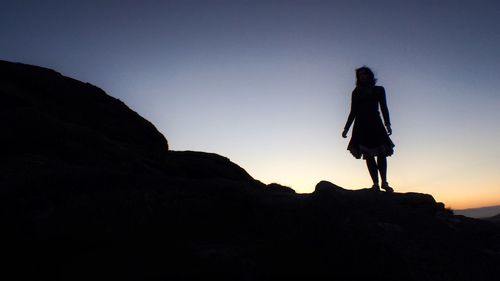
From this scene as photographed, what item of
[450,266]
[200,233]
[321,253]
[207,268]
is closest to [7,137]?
[200,233]

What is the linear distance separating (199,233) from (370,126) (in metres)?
6.67

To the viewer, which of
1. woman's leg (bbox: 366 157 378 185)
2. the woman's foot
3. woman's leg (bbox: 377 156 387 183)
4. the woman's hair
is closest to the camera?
the woman's foot

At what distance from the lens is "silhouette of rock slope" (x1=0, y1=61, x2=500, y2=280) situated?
4.45 metres

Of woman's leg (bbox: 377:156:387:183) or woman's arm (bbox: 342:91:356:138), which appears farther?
woman's arm (bbox: 342:91:356:138)

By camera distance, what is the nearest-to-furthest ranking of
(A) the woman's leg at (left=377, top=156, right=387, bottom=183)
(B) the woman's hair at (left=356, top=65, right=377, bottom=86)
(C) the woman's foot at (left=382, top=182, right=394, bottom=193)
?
(C) the woman's foot at (left=382, top=182, right=394, bottom=193), (A) the woman's leg at (left=377, top=156, right=387, bottom=183), (B) the woman's hair at (left=356, top=65, right=377, bottom=86)

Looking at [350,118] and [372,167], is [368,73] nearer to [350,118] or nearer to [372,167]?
[350,118]

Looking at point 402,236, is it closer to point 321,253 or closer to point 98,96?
point 321,253

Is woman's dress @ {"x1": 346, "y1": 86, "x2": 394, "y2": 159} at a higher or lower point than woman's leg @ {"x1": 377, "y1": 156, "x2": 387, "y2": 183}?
higher

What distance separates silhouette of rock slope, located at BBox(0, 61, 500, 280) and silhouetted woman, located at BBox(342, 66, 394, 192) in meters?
3.03

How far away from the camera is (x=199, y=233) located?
5.19 meters

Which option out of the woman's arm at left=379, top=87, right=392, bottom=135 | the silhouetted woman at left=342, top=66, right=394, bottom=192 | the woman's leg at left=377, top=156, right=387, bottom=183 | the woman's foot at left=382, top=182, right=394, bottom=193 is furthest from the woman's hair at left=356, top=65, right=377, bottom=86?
the woman's foot at left=382, top=182, right=394, bottom=193

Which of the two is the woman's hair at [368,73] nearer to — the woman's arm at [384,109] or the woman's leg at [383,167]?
the woman's arm at [384,109]

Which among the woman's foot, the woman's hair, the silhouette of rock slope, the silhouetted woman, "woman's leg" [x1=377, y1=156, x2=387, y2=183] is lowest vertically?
the silhouette of rock slope

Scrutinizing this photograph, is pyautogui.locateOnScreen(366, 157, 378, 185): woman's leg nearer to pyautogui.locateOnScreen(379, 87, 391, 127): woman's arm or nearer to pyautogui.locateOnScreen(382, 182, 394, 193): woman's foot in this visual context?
pyautogui.locateOnScreen(382, 182, 394, 193): woman's foot
